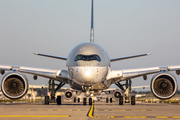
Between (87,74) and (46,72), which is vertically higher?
(46,72)

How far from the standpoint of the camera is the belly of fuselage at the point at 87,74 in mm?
17203

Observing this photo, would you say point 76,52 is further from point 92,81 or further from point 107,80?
point 107,80

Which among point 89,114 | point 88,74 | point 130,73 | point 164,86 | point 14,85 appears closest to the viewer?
point 89,114

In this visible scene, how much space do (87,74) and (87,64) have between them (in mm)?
632

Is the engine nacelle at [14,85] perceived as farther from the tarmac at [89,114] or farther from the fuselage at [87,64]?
the fuselage at [87,64]

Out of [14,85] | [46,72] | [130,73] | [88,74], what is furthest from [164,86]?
[14,85]

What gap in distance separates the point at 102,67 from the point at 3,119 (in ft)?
30.8

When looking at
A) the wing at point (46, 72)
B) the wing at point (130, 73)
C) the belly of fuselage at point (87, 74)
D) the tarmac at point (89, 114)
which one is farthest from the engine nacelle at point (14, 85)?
the wing at point (130, 73)

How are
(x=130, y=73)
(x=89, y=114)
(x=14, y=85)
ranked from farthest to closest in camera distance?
(x=130, y=73)
(x=14, y=85)
(x=89, y=114)

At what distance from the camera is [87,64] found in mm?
17344

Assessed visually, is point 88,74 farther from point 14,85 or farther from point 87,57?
point 14,85

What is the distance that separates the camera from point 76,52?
18.5m

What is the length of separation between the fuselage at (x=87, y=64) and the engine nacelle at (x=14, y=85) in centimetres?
→ 347

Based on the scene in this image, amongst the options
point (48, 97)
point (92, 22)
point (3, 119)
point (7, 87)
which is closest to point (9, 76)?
point (7, 87)
